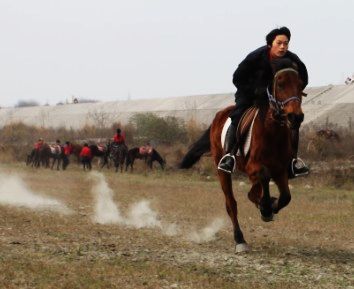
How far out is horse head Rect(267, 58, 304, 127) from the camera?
7.10 meters

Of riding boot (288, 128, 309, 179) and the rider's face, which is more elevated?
the rider's face

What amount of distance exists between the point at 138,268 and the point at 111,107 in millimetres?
58264

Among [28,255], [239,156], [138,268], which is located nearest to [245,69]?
[239,156]

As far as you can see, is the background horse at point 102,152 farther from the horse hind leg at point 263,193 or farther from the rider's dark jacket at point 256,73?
the horse hind leg at point 263,193

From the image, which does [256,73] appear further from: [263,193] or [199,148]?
[199,148]

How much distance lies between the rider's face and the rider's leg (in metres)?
0.92

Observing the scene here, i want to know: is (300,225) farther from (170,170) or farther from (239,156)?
(170,170)

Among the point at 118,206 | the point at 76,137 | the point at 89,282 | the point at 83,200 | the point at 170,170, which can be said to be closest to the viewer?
the point at 89,282

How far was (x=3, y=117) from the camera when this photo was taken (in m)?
75.4

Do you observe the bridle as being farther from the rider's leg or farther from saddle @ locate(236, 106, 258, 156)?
the rider's leg

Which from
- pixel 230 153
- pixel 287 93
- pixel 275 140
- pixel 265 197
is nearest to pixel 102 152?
pixel 230 153

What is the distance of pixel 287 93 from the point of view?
725cm

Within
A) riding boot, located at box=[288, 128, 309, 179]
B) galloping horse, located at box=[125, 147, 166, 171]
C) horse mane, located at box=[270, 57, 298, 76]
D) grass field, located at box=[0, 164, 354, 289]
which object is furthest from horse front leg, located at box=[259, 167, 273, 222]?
galloping horse, located at box=[125, 147, 166, 171]

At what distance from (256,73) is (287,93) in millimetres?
1274
